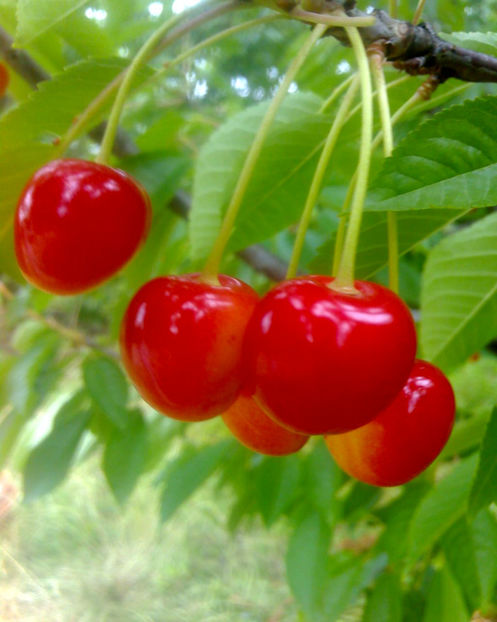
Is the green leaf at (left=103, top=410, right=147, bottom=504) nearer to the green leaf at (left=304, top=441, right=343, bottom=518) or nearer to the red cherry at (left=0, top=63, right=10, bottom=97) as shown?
the green leaf at (left=304, top=441, right=343, bottom=518)

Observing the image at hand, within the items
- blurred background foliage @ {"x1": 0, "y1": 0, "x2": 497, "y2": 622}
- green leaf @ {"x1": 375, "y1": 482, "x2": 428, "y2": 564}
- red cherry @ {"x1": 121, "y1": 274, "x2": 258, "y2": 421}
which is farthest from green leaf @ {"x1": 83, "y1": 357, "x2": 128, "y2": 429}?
red cherry @ {"x1": 121, "y1": 274, "x2": 258, "y2": 421}

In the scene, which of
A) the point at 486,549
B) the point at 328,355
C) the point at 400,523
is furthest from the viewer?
the point at 400,523

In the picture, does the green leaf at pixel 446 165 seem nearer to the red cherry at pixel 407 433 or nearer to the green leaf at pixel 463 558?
the red cherry at pixel 407 433

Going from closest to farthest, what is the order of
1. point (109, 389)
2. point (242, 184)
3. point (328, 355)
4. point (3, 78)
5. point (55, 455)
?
point (328, 355)
point (242, 184)
point (3, 78)
point (109, 389)
point (55, 455)

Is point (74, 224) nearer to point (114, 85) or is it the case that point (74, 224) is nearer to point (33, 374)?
point (114, 85)

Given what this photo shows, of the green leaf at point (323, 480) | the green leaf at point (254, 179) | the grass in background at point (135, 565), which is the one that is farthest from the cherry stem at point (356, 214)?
the grass in background at point (135, 565)

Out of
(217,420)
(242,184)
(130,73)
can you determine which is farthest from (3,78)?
(217,420)

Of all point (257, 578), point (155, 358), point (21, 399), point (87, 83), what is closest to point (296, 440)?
point (155, 358)
